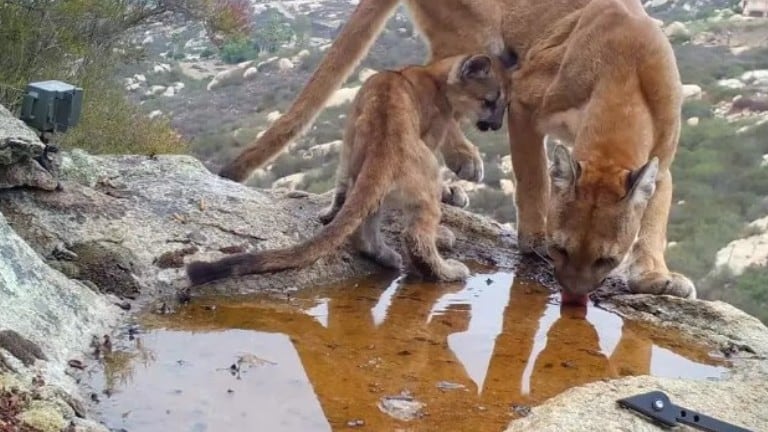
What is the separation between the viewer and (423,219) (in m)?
6.43

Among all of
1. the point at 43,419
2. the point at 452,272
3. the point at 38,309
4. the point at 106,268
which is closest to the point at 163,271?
the point at 106,268

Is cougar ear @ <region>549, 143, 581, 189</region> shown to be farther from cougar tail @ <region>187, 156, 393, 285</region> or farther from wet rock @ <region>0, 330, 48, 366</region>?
wet rock @ <region>0, 330, 48, 366</region>

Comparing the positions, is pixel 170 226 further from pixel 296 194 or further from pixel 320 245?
pixel 296 194

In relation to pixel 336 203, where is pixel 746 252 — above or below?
below

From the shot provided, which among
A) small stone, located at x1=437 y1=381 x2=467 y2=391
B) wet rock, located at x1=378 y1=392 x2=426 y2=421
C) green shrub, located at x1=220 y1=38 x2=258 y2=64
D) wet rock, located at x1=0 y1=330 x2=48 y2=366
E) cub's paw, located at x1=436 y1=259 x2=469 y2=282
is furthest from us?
green shrub, located at x1=220 y1=38 x2=258 y2=64

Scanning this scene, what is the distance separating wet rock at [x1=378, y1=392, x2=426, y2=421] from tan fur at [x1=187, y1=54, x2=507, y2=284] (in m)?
1.43

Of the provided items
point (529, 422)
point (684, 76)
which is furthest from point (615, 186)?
point (684, 76)

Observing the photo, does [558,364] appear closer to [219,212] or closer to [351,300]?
[351,300]

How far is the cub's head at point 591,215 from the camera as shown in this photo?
5895mm

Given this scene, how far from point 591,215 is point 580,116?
1129 millimetres

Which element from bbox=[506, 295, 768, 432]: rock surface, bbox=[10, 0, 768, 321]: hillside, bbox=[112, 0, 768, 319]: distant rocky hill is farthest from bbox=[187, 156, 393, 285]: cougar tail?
bbox=[112, 0, 768, 319]: distant rocky hill

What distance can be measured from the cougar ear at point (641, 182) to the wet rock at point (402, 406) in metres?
1.94

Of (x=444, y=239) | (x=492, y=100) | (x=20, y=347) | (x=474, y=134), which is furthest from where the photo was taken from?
(x=474, y=134)

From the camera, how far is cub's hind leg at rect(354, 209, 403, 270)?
6621 mm
